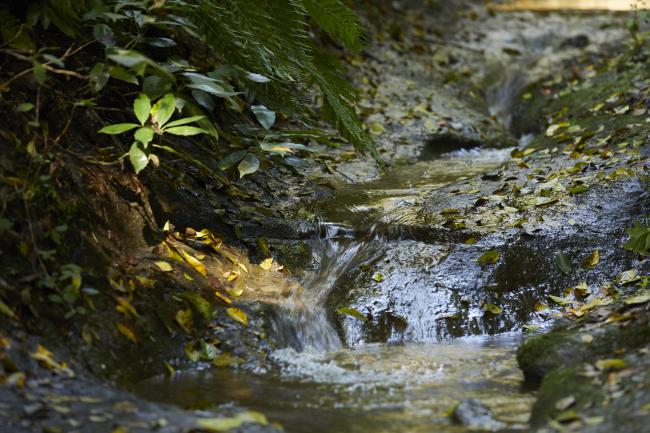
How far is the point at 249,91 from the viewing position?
4.80 metres

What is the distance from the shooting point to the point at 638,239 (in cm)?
425

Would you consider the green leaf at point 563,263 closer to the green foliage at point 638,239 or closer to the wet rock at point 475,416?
the green foliage at point 638,239

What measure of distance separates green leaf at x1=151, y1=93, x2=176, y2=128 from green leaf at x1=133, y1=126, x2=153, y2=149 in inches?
2.6

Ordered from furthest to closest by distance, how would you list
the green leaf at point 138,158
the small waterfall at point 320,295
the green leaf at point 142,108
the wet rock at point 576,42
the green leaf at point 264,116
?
the wet rock at point 576,42
the green leaf at point 264,116
the small waterfall at point 320,295
the green leaf at point 142,108
the green leaf at point 138,158

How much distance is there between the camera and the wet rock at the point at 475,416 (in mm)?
2805

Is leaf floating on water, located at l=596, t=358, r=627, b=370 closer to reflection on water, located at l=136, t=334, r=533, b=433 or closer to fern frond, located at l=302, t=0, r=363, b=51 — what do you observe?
reflection on water, located at l=136, t=334, r=533, b=433

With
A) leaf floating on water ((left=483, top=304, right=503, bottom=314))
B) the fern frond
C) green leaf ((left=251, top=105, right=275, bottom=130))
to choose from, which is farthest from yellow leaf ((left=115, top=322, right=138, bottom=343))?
the fern frond

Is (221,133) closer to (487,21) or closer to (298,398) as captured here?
(298,398)

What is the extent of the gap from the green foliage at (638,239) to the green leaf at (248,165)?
6.84 ft

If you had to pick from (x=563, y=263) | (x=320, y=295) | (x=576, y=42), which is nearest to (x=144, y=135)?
(x=320, y=295)

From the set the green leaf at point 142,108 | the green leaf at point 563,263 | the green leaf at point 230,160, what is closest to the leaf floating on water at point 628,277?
the green leaf at point 563,263

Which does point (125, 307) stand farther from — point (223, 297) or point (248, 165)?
point (248, 165)

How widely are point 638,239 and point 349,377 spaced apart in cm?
189

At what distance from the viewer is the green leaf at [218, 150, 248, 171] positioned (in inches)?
173
